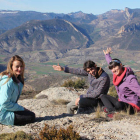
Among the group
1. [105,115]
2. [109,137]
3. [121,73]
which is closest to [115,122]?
[105,115]

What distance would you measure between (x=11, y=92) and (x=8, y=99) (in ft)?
0.61

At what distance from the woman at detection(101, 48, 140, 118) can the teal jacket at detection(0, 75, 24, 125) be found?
2.55 meters

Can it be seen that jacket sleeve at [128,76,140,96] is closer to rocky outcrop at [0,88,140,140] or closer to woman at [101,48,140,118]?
woman at [101,48,140,118]

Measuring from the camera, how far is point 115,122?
201 inches

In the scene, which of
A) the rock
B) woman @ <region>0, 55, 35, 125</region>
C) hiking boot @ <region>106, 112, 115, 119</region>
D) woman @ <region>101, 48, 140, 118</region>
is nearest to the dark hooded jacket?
woman @ <region>101, 48, 140, 118</region>

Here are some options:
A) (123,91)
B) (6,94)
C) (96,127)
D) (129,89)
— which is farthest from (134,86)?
(6,94)

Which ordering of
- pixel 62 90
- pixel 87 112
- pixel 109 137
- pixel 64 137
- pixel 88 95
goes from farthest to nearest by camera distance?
pixel 62 90
pixel 87 112
pixel 88 95
pixel 109 137
pixel 64 137

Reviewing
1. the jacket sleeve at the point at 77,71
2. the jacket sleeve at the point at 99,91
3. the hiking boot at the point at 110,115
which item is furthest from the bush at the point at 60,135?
the jacket sleeve at the point at 77,71

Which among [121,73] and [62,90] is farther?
[62,90]

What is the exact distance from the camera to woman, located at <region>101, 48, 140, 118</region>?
5.36 meters

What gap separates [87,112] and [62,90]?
5715mm

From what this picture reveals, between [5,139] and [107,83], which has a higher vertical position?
[107,83]

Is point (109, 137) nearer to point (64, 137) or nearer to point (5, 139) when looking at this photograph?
point (64, 137)

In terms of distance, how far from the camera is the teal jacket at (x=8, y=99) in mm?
4754
